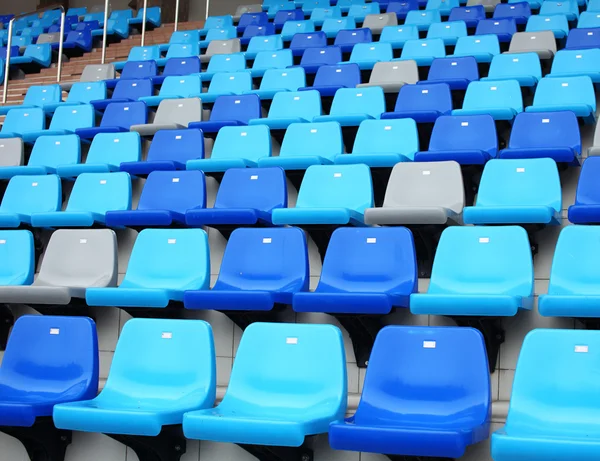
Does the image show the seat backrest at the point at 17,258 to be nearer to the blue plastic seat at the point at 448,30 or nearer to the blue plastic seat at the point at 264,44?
the blue plastic seat at the point at 264,44

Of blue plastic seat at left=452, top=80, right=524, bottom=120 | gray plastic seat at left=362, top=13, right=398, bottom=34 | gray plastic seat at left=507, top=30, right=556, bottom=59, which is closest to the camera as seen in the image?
blue plastic seat at left=452, top=80, right=524, bottom=120

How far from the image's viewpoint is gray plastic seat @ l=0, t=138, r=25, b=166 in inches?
148

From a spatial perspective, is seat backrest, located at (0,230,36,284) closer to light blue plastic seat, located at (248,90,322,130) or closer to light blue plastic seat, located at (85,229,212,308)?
light blue plastic seat, located at (85,229,212,308)

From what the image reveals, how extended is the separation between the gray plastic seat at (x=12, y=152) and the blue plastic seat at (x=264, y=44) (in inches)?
60.1

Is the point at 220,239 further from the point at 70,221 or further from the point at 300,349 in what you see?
the point at 300,349

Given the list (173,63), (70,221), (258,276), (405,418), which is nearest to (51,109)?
(173,63)

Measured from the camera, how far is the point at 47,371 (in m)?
2.30

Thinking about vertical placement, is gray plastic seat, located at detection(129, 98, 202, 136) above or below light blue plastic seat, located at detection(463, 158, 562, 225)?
above

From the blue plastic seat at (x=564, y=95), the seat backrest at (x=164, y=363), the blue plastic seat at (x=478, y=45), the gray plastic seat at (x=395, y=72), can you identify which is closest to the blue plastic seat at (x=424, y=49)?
the blue plastic seat at (x=478, y=45)

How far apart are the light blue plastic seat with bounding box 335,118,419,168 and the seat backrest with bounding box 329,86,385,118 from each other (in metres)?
0.31

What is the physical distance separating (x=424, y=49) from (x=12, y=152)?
6.43ft

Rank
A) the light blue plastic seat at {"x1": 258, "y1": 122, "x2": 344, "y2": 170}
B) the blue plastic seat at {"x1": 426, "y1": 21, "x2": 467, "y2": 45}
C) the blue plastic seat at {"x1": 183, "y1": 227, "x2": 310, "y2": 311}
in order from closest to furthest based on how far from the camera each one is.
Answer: the blue plastic seat at {"x1": 183, "y1": 227, "x2": 310, "y2": 311}, the light blue plastic seat at {"x1": 258, "y1": 122, "x2": 344, "y2": 170}, the blue plastic seat at {"x1": 426, "y1": 21, "x2": 467, "y2": 45}

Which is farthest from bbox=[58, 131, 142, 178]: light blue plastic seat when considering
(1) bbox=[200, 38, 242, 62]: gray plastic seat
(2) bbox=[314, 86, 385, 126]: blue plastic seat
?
(1) bbox=[200, 38, 242, 62]: gray plastic seat

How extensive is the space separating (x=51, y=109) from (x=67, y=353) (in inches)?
94.6
